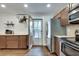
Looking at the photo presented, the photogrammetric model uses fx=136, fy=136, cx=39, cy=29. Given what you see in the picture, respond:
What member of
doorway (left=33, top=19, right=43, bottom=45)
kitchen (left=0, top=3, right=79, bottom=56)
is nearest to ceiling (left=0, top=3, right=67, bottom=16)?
kitchen (left=0, top=3, right=79, bottom=56)

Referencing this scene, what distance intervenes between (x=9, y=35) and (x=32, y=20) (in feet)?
6.78

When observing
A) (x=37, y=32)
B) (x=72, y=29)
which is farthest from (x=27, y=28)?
(x=72, y=29)

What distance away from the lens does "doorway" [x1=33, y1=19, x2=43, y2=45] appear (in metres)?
8.08

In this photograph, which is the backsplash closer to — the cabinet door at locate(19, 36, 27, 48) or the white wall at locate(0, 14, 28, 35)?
the cabinet door at locate(19, 36, 27, 48)

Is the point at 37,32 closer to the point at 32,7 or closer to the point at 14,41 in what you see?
the point at 14,41

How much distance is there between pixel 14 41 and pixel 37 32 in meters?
1.99

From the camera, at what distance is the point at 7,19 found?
25.4 feet

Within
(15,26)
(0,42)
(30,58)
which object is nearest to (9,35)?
(0,42)

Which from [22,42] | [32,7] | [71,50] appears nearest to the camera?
[71,50]

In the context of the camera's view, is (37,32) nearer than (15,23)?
No

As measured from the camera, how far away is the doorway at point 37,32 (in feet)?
26.5

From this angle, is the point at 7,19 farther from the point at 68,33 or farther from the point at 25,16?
the point at 68,33

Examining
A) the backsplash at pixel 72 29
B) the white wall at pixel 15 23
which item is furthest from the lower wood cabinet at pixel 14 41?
the backsplash at pixel 72 29

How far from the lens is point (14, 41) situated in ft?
21.3
